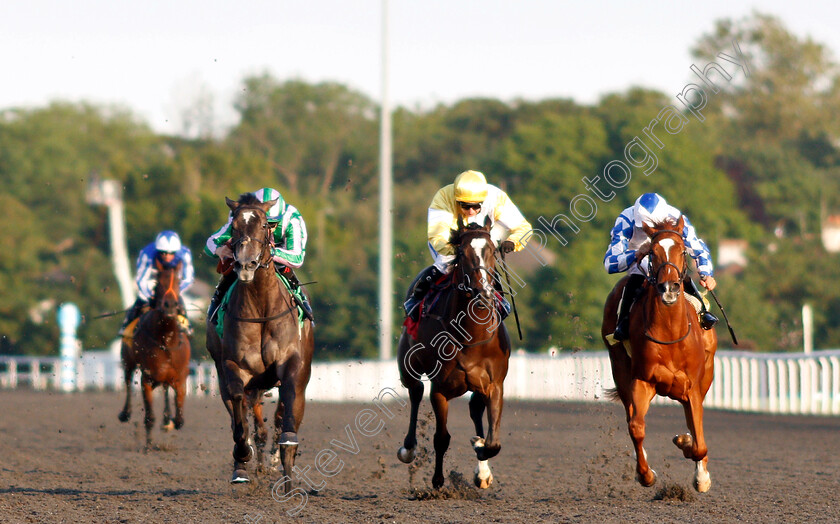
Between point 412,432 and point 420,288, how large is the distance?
1163mm

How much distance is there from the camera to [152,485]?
9469 millimetres

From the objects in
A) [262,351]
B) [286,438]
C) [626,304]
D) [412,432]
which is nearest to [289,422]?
[286,438]

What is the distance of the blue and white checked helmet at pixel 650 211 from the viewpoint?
26.6 feet

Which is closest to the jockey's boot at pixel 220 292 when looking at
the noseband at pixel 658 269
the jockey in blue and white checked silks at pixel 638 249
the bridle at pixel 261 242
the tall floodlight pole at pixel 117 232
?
the bridle at pixel 261 242

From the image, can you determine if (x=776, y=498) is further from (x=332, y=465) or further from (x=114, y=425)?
(x=114, y=425)

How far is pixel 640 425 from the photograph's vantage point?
7.96m

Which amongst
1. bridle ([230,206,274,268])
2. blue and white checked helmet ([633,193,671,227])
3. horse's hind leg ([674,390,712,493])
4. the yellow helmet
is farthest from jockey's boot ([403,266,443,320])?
horse's hind leg ([674,390,712,493])

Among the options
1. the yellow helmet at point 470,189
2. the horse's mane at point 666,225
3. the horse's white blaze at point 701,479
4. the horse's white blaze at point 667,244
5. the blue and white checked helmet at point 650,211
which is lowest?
the horse's white blaze at point 701,479

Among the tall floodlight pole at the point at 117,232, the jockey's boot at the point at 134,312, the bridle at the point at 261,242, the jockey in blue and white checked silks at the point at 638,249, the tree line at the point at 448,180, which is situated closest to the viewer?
the bridle at the point at 261,242

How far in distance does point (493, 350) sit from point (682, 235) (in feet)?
5.02

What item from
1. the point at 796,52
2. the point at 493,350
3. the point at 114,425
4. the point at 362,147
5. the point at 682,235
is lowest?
the point at 114,425

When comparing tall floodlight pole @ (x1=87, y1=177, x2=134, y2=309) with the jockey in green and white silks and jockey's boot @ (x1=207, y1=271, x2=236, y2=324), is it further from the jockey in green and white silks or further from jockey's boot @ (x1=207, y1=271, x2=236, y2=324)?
the jockey in green and white silks

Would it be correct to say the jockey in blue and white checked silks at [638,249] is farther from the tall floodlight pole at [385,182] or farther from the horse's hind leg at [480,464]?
the tall floodlight pole at [385,182]

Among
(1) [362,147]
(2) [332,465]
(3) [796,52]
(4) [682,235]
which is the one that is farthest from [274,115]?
(4) [682,235]
